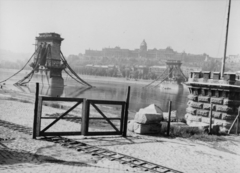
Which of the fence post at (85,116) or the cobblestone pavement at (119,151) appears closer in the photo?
the cobblestone pavement at (119,151)

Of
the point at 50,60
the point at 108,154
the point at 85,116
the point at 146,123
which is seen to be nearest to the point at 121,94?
the point at 50,60

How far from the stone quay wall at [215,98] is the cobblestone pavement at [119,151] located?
326 centimetres

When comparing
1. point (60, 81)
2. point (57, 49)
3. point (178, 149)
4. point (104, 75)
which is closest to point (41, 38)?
point (57, 49)

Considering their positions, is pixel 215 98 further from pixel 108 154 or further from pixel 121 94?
pixel 121 94

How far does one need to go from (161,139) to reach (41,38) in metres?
65.2

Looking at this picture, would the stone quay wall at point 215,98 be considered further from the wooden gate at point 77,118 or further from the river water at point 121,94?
the river water at point 121,94

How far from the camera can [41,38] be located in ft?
227

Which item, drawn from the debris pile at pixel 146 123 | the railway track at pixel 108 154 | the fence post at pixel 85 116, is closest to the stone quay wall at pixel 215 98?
the debris pile at pixel 146 123

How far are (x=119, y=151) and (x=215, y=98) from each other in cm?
788

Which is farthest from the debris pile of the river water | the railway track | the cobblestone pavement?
the river water

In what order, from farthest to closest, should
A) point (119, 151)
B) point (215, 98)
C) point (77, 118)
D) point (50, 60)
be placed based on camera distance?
point (50, 60)
point (215, 98)
point (77, 118)
point (119, 151)

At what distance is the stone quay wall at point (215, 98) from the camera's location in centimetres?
1303

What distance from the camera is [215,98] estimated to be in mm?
13469

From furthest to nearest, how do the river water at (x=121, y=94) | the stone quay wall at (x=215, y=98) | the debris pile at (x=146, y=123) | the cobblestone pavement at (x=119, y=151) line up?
the river water at (x=121, y=94) < the stone quay wall at (x=215, y=98) < the debris pile at (x=146, y=123) < the cobblestone pavement at (x=119, y=151)
